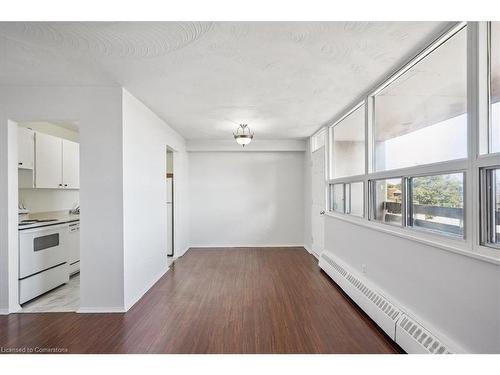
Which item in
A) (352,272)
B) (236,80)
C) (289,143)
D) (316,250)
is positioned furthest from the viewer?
(289,143)

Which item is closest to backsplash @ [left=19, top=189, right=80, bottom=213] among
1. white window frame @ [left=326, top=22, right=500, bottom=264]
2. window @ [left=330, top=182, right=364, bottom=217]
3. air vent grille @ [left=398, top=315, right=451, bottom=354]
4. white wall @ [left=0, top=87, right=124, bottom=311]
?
white wall @ [left=0, top=87, right=124, bottom=311]

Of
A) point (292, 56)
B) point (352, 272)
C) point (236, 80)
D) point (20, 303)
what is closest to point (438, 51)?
point (292, 56)

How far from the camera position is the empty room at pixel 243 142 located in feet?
5.85

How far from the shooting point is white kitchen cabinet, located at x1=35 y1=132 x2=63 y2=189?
3877 mm

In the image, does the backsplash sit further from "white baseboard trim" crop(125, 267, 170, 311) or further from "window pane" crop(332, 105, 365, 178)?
"window pane" crop(332, 105, 365, 178)

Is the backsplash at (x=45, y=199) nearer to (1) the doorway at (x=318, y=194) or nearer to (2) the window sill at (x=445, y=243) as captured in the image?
(1) the doorway at (x=318, y=194)

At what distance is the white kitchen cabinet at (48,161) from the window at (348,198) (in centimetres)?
474

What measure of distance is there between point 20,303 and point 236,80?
11.7ft

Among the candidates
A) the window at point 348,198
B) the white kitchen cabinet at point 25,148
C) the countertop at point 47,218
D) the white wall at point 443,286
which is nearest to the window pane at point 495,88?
the white wall at point 443,286

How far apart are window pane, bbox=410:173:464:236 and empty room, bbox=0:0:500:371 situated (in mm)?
14

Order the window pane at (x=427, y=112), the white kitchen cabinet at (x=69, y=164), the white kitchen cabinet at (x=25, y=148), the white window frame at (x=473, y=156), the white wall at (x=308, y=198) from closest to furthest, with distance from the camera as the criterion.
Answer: the white window frame at (x=473, y=156) < the window pane at (x=427, y=112) < the white kitchen cabinet at (x=25, y=148) < the white kitchen cabinet at (x=69, y=164) < the white wall at (x=308, y=198)
